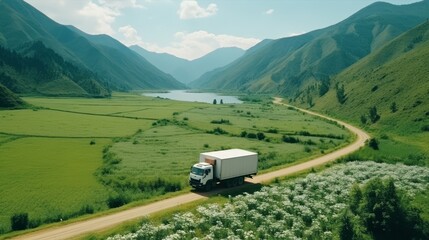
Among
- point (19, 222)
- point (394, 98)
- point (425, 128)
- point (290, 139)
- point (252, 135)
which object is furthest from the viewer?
point (394, 98)

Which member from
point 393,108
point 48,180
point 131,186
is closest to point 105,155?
point 48,180

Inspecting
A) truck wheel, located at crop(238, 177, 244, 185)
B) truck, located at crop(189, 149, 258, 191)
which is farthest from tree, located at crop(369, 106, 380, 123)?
truck wheel, located at crop(238, 177, 244, 185)

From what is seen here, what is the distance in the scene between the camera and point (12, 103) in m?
153

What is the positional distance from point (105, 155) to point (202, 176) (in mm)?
30647

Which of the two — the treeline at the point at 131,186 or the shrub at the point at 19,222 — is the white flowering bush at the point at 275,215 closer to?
the treeline at the point at 131,186

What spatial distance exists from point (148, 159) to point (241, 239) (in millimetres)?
38742

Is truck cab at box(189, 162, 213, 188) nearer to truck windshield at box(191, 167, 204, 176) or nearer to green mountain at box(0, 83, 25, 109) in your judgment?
truck windshield at box(191, 167, 204, 176)

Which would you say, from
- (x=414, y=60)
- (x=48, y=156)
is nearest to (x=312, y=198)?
(x=48, y=156)

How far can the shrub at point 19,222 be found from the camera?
34438 mm

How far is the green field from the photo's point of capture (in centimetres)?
4403

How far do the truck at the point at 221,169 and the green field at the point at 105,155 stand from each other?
156 inches

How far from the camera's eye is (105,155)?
70.6 metres

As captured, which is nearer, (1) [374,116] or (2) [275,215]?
(2) [275,215]

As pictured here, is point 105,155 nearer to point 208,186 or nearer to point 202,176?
point 208,186
